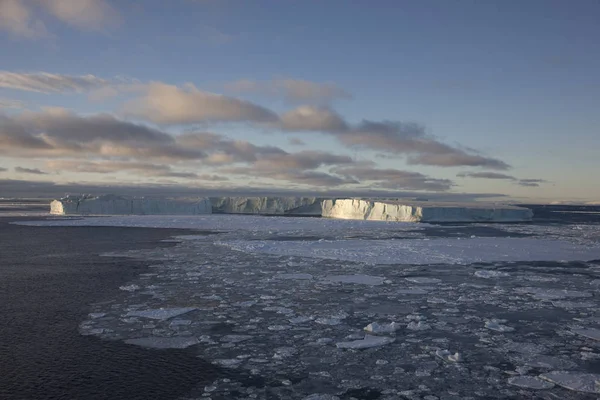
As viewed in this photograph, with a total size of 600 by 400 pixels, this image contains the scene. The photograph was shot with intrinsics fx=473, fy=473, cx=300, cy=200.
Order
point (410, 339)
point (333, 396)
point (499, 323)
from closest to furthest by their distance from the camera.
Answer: point (333, 396)
point (410, 339)
point (499, 323)

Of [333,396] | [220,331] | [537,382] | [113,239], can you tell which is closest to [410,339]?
[537,382]

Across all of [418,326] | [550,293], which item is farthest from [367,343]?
[550,293]

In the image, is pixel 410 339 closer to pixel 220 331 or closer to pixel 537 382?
pixel 537 382

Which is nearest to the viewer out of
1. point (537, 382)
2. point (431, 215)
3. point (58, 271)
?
point (537, 382)

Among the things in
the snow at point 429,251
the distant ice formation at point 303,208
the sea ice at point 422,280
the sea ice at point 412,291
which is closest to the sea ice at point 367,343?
the sea ice at point 412,291

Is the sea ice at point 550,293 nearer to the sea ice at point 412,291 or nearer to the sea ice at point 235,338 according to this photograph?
the sea ice at point 412,291

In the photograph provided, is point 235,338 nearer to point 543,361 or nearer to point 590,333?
point 543,361
